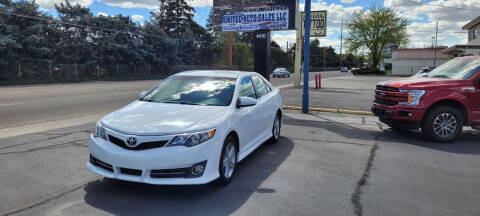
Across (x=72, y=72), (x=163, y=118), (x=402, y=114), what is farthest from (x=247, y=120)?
(x=72, y=72)

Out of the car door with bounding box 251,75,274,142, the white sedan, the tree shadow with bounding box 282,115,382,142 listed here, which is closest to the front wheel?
the white sedan

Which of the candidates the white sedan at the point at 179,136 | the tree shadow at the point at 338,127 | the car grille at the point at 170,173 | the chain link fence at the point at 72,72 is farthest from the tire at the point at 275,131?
the chain link fence at the point at 72,72

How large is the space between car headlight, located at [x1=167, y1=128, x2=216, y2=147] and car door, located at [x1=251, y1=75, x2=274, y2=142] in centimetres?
190

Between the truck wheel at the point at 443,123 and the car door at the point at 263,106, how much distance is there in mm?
3317

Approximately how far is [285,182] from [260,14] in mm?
9581

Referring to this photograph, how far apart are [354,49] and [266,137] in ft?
206

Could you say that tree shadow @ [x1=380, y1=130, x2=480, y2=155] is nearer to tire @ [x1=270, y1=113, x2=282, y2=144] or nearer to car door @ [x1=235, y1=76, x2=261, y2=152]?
tire @ [x1=270, y1=113, x2=282, y2=144]

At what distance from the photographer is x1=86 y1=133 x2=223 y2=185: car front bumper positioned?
3760 millimetres

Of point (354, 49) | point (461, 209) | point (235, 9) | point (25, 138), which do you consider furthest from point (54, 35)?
point (354, 49)

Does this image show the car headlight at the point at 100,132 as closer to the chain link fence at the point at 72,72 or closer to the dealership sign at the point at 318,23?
the dealership sign at the point at 318,23

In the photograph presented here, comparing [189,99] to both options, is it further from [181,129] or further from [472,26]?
[472,26]

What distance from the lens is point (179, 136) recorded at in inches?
152

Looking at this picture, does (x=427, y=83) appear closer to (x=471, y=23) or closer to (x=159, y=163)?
(x=159, y=163)

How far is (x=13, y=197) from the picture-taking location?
3.96 metres
